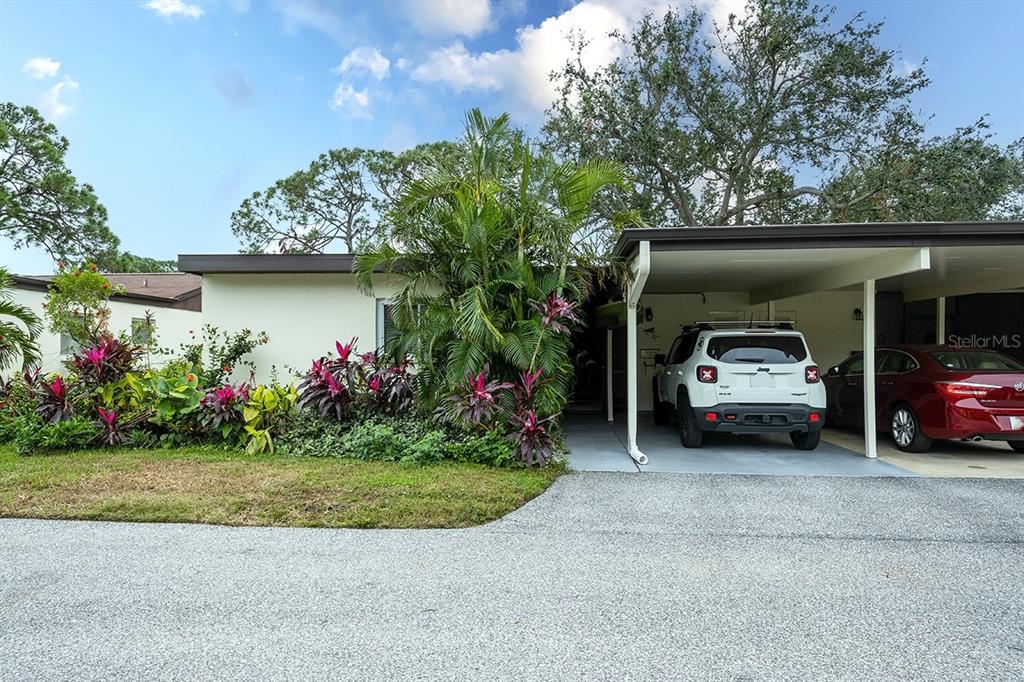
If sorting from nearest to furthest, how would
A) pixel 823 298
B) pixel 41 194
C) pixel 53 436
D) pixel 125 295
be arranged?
pixel 53 436, pixel 823 298, pixel 125 295, pixel 41 194

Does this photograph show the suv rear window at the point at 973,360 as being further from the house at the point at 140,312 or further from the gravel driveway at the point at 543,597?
the house at the point at 140,312

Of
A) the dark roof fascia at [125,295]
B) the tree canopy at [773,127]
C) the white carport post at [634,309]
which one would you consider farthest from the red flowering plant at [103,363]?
the tree canopy at [773,127]

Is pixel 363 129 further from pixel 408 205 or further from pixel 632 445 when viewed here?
pixel 632 445

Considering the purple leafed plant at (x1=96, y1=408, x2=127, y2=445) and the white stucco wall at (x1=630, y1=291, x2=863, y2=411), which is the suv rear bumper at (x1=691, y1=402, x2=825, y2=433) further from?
the purple leafed plant at (x1=96, y1=408, x2=127, y2=445)

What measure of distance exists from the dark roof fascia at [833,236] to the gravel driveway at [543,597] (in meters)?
3.06

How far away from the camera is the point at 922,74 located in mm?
15180

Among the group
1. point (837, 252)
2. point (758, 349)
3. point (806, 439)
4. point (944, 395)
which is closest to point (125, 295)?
point (758, 349)

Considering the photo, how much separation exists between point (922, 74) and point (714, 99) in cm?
514

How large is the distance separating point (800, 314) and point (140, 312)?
15991mm

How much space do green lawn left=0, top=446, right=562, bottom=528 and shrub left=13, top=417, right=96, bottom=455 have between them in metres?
0.27

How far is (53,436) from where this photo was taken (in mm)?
7383

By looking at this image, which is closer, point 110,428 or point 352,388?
point 110,428

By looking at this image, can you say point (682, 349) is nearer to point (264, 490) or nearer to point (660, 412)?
point (660, 412)

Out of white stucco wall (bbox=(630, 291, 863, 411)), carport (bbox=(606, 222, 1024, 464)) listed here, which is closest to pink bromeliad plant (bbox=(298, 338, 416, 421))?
carport (bbox=(606, 222, 1024, 464))
